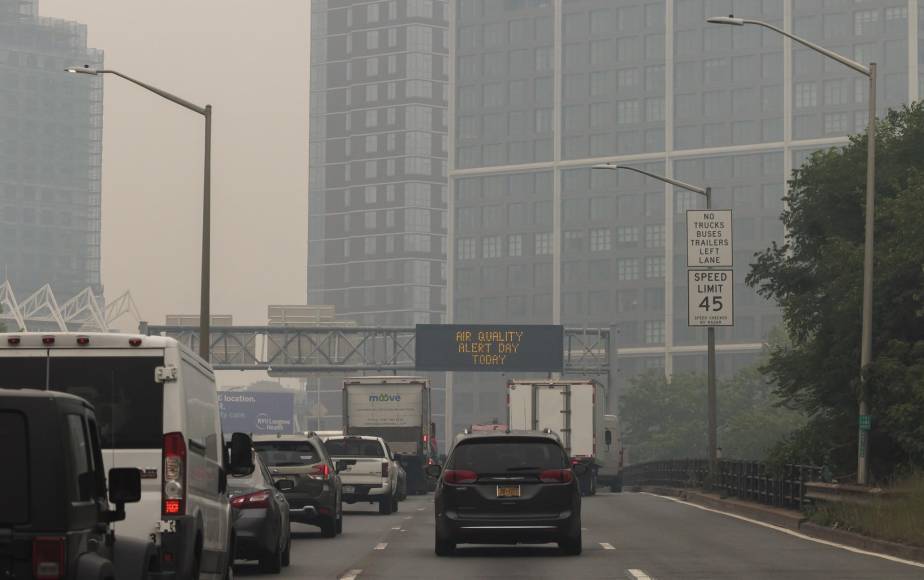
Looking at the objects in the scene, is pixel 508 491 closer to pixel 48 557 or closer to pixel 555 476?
pixel 555 476

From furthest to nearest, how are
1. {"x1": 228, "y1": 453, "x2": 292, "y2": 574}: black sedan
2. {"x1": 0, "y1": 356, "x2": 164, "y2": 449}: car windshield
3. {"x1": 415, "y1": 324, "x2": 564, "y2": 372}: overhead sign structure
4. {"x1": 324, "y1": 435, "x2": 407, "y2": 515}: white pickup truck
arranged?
{"x1": 415, "y1": 324, "x2": 564, "y2": 372}: overhead sign structure < {"x1": 324, "y1": 435, "x2": 407, "y2": 515}: white pickup truck < {"x1": 228, "y1": 453, "x2": 292, "y2": 574}: black sedan < {"x1": 0, "y1": 356, "x2": 164, "y2": 449}: car windshield

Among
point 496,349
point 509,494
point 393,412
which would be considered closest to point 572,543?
point 509,494

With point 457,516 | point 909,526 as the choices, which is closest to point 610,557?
point 457,516

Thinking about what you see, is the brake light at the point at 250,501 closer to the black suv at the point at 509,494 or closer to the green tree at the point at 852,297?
the black suv at the point at 509,494

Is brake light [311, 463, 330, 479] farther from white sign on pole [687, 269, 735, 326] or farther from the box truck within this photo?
the box truck

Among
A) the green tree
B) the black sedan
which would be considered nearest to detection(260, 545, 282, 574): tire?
the black sedan

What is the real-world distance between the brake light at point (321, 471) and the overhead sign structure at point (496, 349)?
6580 cm

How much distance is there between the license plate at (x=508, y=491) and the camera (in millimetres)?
23234

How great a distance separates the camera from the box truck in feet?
192

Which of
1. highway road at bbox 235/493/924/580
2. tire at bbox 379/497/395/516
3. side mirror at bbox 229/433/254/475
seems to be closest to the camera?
side mirror at bbox 229/433/254/475

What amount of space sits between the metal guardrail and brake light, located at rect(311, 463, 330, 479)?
9258 mm

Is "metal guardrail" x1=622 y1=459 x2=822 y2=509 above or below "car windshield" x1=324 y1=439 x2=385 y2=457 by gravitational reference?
below

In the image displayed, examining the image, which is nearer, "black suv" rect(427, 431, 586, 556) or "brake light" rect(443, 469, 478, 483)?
"black suv" rect(427, 431, 586, 556)

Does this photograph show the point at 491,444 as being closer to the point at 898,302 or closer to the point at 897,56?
the point at 898,302
